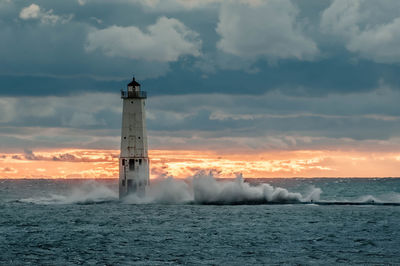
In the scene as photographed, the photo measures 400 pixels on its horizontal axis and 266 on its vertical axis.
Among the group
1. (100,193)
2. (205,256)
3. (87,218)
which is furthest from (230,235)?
(100,193)

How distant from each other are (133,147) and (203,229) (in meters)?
27.4

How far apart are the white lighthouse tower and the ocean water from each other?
2.96 metres

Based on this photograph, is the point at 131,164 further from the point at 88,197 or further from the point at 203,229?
the point at 203,229

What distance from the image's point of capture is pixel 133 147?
274 ft

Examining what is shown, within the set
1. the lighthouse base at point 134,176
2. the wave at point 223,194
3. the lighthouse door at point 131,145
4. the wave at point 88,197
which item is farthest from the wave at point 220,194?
the lighthouse door at point 131,145

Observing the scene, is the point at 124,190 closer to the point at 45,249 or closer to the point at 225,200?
the point at 225,200

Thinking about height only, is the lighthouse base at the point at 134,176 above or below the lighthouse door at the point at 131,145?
below

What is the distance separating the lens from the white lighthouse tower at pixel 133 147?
274 feet

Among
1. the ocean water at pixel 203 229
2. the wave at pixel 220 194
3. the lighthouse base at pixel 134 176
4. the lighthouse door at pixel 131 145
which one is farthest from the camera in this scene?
the wave at pixel 220 194

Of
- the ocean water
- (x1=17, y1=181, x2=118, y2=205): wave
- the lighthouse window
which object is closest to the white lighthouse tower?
the lighthouse window

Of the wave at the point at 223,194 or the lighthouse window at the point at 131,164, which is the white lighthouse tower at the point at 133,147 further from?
the wave at the point at 223,194

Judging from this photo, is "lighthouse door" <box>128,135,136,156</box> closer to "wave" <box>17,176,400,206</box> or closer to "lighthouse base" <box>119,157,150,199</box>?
"lighthouse base" <box>119,157,150,199</box>

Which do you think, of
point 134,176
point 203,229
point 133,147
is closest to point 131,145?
point 133,147

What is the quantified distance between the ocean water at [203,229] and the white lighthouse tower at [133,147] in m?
2.96
